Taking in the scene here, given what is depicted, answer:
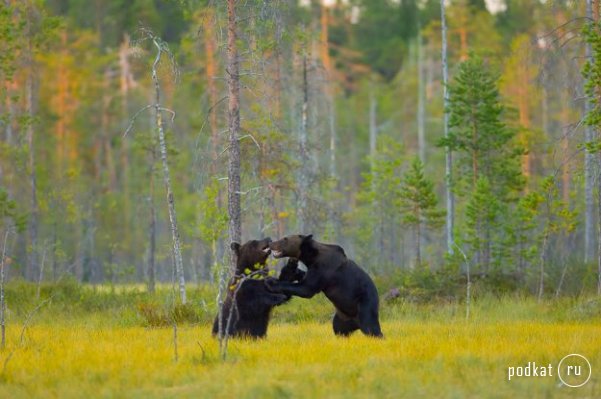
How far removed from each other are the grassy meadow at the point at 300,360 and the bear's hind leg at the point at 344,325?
0.60ft

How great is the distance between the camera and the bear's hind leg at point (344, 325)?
44.0 feet

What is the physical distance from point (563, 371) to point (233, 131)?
8.89 meters

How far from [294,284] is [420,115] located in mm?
43942

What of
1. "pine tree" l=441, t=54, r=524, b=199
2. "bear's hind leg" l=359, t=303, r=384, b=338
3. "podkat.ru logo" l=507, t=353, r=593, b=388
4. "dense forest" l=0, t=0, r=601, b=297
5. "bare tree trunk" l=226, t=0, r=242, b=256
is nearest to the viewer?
"podkat.ru logo" l=507, t=353, r=593, b=388

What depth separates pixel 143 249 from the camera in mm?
56406

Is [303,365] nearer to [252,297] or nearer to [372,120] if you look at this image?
[252,297]

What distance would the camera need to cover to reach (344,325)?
1352 centimetres

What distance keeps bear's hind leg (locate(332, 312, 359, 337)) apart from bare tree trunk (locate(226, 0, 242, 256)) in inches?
165

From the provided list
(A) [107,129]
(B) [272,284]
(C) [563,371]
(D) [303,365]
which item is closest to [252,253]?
(B) [272,284]

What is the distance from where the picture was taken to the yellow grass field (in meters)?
9.40

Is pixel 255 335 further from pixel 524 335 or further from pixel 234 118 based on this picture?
pixel 234 118

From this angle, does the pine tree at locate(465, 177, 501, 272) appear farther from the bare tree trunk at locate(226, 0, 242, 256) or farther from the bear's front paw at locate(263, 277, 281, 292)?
the bear's front paw at locate(263, 277, 281, 292)

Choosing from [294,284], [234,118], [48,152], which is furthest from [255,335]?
[48,152]

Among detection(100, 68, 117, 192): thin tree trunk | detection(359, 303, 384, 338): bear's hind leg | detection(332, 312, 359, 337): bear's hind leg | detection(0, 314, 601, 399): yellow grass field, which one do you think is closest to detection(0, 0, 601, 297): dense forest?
detection(100, 68, 117, 192): thin tree trunk
